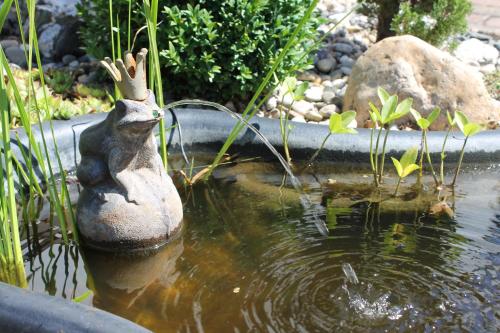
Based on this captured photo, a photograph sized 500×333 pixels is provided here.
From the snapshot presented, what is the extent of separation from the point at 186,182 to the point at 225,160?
324mm

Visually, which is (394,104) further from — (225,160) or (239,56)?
(239,56)

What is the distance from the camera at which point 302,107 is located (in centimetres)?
441

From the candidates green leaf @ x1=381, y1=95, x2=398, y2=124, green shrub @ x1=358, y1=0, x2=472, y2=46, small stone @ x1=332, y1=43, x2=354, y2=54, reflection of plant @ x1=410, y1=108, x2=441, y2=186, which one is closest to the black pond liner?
reflection of plant @ x1=410, y1=108, x2=441, y2=186

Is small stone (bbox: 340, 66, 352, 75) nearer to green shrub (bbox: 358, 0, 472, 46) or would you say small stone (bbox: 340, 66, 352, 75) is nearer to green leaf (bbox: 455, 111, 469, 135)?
green shrub (bbox: 358, 0, 472, 46)

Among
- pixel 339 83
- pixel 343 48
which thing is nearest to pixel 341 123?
pixel 339 83

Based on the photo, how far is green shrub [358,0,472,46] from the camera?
16.3ft

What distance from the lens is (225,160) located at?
11.1 feet

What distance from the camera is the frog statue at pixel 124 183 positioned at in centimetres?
229

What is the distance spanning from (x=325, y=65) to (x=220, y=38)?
1.48m

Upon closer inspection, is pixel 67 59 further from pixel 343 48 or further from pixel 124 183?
Answer: pixel 124 183

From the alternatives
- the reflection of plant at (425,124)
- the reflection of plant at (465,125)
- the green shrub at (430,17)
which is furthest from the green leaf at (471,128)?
the green shrub at (430,17)

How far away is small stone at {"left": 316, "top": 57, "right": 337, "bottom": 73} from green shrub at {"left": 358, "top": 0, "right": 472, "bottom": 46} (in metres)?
0.53

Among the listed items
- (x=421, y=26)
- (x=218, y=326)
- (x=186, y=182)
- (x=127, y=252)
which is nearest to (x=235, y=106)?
(x=186, y=182)

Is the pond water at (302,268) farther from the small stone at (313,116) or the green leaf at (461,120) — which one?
the small stone at (313,116)
